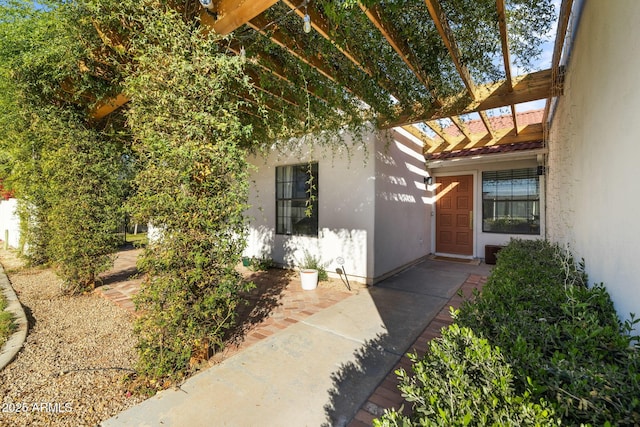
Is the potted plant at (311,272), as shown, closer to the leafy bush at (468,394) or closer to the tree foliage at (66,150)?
the tree foliage at (66,150)

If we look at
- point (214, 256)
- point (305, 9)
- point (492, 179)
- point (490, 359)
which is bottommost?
point (490, 359)

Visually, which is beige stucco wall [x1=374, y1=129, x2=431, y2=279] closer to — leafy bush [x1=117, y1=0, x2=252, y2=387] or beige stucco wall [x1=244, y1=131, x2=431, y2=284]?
beige stucco wall [x1=244, y1=131, x2=431, y2=284]

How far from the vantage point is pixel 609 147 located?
166 cm

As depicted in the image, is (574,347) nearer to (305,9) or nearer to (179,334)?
(179,334)

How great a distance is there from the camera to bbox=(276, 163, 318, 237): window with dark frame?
5.95 metres

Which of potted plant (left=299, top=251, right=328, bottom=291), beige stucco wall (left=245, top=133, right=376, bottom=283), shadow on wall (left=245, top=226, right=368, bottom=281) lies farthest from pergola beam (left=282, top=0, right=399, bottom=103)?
potted plant (left=299, top=251, right=328, bottom=291)

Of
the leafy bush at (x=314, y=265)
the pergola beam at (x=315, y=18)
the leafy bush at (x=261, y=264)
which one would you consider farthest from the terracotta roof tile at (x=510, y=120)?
the leafy bush at (x=261, y=264)

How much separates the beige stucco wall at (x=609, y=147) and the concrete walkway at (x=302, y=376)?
1.76 meters

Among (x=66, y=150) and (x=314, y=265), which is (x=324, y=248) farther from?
(x=66, y=150)

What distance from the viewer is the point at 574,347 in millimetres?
1150

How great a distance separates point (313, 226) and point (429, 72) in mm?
3588

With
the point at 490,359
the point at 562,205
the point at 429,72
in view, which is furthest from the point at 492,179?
the point at 490,359

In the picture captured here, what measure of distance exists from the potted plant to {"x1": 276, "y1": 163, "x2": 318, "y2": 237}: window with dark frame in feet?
1.79

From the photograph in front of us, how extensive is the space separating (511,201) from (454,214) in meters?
1.38
